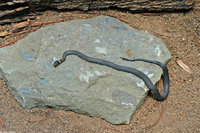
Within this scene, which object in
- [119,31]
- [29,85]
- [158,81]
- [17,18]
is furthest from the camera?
[17,18]

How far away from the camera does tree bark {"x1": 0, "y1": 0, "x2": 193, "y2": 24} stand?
16.8ft

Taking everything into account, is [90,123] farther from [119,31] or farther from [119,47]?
[119,31]

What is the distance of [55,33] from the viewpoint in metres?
4.72

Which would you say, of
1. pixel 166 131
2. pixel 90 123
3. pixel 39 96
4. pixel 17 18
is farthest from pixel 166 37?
pixel 17 18

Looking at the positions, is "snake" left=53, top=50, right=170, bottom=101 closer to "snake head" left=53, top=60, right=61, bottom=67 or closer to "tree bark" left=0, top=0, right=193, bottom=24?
"snake head" left=53, top=60, right=61, bottom=67

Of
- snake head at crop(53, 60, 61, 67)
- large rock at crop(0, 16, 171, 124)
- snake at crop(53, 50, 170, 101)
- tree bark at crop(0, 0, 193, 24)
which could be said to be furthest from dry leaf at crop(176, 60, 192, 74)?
snake head at crop(53, 60, 61, 67)

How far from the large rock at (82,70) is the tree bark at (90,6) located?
1.85 ft

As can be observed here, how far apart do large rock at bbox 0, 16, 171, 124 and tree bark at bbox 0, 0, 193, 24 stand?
57cm

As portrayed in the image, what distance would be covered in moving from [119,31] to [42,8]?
1.79 m

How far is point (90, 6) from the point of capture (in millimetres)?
5344

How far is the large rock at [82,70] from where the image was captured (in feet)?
13.0

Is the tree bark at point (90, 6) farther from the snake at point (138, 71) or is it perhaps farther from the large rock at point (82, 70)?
the snake at point (138, 71)

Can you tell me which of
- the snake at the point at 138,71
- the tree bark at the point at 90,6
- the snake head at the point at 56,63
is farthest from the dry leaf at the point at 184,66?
the snake head at the point at 56,63

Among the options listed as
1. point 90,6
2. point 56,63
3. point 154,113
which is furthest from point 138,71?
point 90,6
